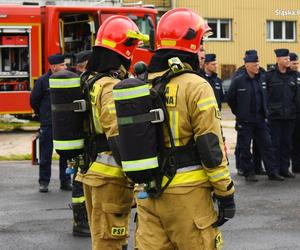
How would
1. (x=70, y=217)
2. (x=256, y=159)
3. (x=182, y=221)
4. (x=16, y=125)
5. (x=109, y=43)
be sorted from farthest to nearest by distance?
(x=16, y=125), (x=256, y=159), (x=70, y=217), (x=109, y=43), (x=182, y=221)

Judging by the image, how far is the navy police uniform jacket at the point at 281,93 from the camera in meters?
10.4

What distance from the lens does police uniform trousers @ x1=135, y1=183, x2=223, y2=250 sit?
393 centimetres

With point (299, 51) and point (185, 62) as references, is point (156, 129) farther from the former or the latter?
point (299, 51)

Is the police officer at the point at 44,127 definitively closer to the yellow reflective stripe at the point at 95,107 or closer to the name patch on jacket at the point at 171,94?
the yellow reflective stripe at the point at 95,107

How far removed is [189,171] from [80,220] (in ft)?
10.2

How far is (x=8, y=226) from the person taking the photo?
24.7ft

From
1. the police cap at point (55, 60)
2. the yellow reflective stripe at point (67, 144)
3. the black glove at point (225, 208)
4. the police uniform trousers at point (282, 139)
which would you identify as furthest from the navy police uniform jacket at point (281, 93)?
the black glove at point (225, 208)

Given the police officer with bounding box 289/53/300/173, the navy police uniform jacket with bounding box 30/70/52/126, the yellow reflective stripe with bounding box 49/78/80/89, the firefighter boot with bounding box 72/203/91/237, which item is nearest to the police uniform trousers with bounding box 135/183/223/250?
the yellow reflective stripe with bounding box 49/78/80/89

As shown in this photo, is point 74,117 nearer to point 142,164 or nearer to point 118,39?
point 118,39

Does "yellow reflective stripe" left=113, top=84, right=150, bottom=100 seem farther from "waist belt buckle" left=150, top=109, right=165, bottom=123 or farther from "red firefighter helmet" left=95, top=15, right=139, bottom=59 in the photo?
"red firefighter helmet" left=95, top=15, right=139, bottom=59

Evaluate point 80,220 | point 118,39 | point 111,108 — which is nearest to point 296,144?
point 80,220

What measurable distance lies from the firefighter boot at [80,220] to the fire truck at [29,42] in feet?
34.6

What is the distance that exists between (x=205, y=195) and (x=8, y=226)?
4121mm

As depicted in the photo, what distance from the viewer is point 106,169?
16.4 ft
